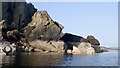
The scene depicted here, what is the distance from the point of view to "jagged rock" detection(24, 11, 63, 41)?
115875 millimetres

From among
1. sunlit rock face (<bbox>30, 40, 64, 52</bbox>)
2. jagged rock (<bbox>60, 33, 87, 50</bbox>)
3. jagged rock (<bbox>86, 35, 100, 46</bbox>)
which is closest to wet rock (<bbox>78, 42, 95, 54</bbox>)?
jagged rock (<bbox>60, 33, 87, 50</bbox>)

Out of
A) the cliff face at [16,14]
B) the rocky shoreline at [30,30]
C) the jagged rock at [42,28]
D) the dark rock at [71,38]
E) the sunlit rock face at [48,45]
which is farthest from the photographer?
the dark rock at [71,38]

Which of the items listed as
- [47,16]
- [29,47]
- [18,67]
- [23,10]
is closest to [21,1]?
[23,10]

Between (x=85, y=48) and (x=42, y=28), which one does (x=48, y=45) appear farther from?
(x=85, y=48)

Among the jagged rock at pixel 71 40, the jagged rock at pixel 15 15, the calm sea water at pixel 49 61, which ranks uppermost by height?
the jagged rock at pixel 15 15

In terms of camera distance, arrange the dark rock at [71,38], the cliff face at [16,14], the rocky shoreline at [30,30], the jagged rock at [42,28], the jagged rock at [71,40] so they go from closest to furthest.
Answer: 1. the rocky shoreline at [30,30]
2. the jagged rock at [42,28]
3. the cliff face at [16,14]
4. the jagged rock at [71,40]
5. the dark rock at [71,38]

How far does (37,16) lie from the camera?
395 ft

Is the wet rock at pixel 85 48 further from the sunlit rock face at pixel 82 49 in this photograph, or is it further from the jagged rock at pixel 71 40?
the jagged rock at pixel 71 40

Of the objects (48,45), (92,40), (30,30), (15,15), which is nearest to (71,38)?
(92,40)

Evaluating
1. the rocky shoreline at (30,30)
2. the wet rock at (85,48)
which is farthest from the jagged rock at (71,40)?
the wet rock at (85,48)

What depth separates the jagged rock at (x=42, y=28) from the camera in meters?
116

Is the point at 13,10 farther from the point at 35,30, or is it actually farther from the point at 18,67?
the point at 18,67

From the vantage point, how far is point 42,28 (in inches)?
4628

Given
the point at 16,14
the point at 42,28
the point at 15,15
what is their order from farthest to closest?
the point at 16,14, the point at 15,15, the point at 42,28
